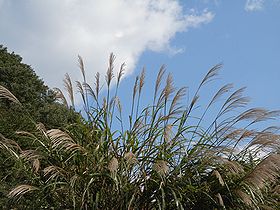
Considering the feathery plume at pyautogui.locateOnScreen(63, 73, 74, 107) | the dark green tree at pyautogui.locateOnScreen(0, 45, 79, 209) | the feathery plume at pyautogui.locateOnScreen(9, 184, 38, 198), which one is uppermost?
the dark green tree at pyautogui.locateOnScreen(0, 45, 79, 209)

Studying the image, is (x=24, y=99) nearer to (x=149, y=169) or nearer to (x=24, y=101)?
(x=24, y=101)

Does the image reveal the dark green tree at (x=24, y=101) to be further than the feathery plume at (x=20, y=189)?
Yes

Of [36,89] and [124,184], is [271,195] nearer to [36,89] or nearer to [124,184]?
[124,184]

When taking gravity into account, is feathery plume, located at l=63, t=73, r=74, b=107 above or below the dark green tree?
below

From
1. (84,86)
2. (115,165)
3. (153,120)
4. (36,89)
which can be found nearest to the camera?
(115,165)

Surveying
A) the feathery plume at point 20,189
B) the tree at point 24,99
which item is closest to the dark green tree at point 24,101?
the tree at point 24,99

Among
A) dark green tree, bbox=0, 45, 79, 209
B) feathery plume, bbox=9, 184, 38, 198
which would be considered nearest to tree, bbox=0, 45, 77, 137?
dark green tree, bbox=0, 45, 79, 209

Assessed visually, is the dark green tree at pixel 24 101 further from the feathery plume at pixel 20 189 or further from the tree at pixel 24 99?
the feathery plume at pixel 20 189

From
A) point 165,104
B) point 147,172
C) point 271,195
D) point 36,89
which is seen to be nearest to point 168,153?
point 147,172

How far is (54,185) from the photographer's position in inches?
184

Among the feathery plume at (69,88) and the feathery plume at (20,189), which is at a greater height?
the feathery plume at (69,88)

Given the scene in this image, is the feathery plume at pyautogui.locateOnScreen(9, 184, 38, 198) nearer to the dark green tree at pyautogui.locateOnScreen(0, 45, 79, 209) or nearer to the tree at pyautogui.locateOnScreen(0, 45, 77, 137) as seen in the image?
the dark green tree at pyautogui.locateOnScreen(0, 45, 79, 209)

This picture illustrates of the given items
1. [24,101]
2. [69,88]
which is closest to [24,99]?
[24,101]

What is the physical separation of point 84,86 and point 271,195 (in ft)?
6.48
